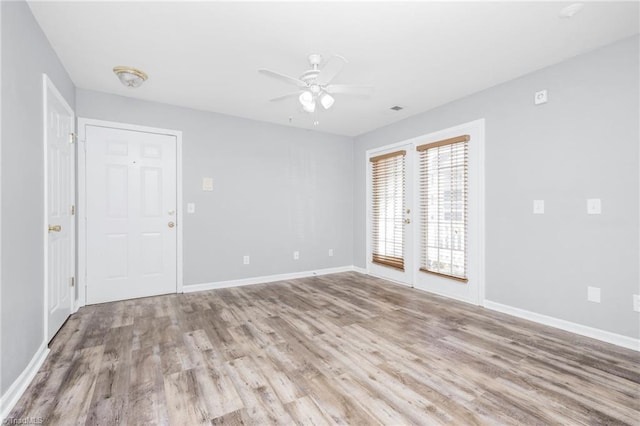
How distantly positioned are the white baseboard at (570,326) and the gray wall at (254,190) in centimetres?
283

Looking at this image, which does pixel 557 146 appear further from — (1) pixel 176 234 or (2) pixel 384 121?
(1) pixel 176 234

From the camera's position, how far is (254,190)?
464cm

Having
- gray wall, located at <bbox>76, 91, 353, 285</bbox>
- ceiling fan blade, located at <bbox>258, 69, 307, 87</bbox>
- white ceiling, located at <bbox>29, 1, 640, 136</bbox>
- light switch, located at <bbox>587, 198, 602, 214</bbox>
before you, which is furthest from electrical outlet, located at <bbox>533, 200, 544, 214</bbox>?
gray wall, located at <bbox>76, 91, 353, 285</bbox>

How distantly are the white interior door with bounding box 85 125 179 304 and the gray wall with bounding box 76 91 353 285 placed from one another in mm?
217

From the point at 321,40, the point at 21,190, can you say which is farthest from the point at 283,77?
the point at 21,190

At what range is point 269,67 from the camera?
9.70 feet

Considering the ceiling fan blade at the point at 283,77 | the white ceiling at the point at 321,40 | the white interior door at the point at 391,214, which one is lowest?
the white interior door at the point at 391,214

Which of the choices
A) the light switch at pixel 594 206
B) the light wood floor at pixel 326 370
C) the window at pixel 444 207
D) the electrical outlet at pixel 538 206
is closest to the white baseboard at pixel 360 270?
the window at pixel 444 207

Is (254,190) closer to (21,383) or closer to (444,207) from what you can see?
(444,207)

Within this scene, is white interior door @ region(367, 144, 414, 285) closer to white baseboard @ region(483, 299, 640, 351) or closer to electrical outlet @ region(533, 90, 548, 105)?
white baseboard @ region(483, 299, 640, 351)

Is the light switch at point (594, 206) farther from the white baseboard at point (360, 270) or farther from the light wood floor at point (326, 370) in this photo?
the white baseboard at point (360, 270)

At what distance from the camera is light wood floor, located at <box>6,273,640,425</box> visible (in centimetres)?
163

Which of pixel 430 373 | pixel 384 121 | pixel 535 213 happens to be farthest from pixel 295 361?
pixel 384 121

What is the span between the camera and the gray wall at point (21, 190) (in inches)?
68.1
